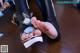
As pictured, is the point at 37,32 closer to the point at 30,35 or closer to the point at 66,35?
the point at 30,35

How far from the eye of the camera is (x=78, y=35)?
1068mm

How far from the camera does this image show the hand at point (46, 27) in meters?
1.06

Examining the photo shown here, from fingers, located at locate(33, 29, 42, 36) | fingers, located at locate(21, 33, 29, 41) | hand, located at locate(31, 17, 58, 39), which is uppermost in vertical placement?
hand, located at locate(31, 17, 58, 39)

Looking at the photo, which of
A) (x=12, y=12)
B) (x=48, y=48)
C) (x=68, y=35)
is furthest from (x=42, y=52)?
(x=12, y=12)

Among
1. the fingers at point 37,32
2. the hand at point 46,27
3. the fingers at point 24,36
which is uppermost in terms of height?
the hand at point 46,27

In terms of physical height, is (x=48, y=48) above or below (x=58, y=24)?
below

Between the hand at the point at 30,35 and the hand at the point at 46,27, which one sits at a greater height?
the hand at the point at 46,27

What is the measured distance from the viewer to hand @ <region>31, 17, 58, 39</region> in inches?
41.6

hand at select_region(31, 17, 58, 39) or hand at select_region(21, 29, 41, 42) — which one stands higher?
hand at select_region(31, 17, 58, 39)

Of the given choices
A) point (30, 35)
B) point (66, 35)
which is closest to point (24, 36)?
point (30, 35)

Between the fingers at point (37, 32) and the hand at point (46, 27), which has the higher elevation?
the hand at point (46, 27)

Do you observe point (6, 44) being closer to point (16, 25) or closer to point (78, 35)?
point (16, 25)

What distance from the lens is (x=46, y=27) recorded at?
106 cm

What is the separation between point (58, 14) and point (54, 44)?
6.3 inches
